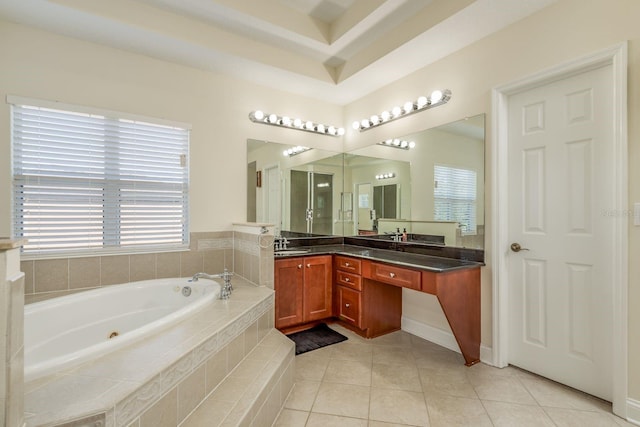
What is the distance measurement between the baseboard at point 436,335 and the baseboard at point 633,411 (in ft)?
2.43

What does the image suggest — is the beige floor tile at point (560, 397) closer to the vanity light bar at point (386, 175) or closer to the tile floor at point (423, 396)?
the tile floor at point (423, 396)

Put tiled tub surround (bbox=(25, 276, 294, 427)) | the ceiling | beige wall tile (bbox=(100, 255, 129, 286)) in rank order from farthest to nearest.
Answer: beige wall tile (bbox=(100, 255, 129, 286)) < the ceiling < tiled tub surround (bbox=(25, 276, 294, 427))

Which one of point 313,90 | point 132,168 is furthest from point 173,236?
point 313,90

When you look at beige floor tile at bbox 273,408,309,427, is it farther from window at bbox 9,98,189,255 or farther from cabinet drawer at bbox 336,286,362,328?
window at bbox 9,98,189,255

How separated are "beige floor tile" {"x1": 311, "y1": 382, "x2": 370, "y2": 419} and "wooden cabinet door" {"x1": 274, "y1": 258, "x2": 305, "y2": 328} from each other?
0.86m

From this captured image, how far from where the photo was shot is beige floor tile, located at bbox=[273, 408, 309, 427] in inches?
64.1

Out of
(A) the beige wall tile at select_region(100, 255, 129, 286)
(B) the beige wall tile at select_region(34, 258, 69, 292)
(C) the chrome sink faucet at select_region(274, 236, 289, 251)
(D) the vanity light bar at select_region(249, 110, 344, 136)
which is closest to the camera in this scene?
(B) the beige wall tile at select_region(34, 258, 69, 292)

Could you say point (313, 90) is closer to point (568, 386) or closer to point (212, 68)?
point (212, 68)

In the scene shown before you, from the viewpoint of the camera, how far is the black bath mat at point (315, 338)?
2.58m

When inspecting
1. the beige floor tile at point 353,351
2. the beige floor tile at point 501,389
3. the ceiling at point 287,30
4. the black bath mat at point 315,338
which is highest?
the ceiling at point 287,30

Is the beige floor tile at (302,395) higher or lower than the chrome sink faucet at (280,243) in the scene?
lower

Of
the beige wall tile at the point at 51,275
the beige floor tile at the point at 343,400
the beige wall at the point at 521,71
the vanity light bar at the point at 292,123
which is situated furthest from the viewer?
the vanity light bar at the point at 292,123

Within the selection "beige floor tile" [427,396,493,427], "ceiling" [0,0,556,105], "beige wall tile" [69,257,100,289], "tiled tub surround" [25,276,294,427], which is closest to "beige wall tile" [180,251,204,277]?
"beige wall tile" [69,257,100,289]

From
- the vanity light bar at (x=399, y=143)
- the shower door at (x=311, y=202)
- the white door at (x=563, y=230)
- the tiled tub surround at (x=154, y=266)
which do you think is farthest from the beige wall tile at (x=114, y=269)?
the white door at (x=563, y=230)
